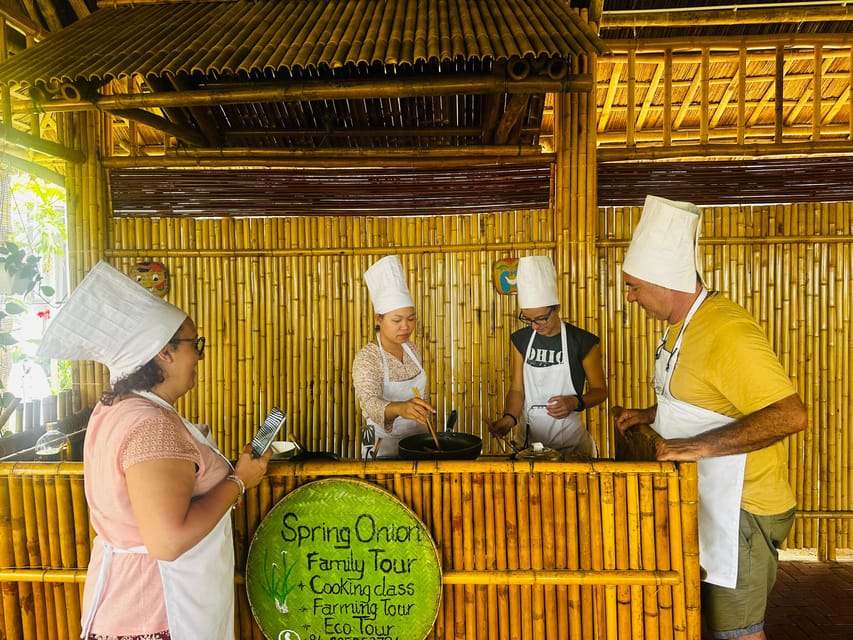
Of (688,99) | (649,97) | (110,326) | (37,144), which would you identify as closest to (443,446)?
(110,326)

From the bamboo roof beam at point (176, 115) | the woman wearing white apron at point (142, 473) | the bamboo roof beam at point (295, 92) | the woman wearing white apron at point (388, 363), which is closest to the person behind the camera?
the woman wearing white apron at point (142, 473)

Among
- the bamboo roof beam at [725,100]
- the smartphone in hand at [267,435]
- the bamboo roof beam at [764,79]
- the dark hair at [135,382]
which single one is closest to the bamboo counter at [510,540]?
the smartphone in hand at [267,435]

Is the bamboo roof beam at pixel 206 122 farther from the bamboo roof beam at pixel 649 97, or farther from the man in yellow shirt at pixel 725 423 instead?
the bamboo roof beam at pixel 649 97

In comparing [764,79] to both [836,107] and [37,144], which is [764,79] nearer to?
[836,107]

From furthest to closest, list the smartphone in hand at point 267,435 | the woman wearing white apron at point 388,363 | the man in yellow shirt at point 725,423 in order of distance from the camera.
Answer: the woman wearing white apron at point 388,363 < the man in yellow shirt at point 725,423 < the smartphone in hand at point 267,435

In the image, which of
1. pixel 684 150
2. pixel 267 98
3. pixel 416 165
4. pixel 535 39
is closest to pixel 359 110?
pixel 416 165

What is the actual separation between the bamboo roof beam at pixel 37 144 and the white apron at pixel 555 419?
11.7 ft

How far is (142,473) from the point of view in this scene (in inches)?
59.3

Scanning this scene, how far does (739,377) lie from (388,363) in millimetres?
1831

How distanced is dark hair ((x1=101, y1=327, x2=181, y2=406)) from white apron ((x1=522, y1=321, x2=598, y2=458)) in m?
2.40

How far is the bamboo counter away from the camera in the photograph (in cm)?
208

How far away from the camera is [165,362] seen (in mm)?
1709

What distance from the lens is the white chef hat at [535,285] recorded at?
3.44 m

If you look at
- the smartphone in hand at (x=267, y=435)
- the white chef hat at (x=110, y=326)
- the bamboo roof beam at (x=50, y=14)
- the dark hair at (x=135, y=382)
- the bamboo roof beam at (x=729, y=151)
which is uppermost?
the bamboo roof beam at (x=50, y=14)
